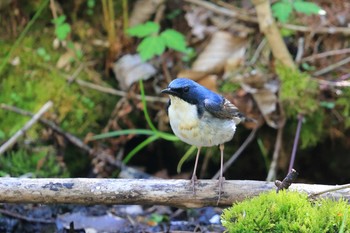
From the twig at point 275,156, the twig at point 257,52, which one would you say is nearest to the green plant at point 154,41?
the twig at point 257,52

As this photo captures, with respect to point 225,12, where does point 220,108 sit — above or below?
below

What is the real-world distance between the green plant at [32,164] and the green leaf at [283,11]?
2.62 metres

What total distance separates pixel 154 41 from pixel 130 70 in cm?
69

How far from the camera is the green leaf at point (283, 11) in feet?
18.7

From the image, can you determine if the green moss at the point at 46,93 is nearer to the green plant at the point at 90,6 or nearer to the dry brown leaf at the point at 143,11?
the green plant at the point at 90,6

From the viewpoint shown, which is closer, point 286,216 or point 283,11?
point 286,216

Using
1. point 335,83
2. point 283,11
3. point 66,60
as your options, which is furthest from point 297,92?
point 66,60

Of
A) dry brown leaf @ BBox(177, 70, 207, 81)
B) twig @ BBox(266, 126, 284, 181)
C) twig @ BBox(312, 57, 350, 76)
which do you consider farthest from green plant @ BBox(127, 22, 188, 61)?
twig @ BBox(312, 57, 350, 76)

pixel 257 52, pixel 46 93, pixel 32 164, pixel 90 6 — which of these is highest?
pixel 90 6

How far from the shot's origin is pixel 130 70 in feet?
21.3

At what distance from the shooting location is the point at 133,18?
688cm

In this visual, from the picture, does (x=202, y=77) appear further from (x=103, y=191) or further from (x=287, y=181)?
(x=287, y=181)

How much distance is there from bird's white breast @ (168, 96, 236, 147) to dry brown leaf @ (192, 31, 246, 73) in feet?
6.59

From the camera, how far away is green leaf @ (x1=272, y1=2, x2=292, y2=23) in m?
5.70
